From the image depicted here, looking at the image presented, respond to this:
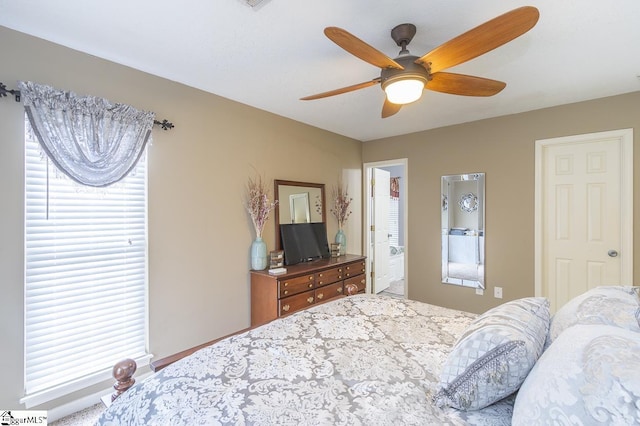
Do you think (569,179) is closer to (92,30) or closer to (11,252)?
(92,30)

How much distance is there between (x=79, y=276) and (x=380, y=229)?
3827 mm

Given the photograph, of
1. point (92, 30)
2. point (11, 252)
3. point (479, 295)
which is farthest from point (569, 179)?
point (11, 252)

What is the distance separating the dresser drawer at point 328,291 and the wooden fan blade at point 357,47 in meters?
2.22

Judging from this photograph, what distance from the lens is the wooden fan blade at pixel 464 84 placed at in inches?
69.3

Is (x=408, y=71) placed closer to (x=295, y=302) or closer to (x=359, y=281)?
(x=295, y=302)

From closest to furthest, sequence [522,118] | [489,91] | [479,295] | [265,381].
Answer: [265,381] < [489,91] < [522,118] < [479,295]

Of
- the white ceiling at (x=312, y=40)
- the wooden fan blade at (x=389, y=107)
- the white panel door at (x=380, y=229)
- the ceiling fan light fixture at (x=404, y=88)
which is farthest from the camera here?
the white panel door at (x=380, y=229)

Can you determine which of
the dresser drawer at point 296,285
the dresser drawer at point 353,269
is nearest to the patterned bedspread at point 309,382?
the dresser drawer at point 296,285

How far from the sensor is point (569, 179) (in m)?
3.05

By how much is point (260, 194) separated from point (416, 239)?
2.26 m

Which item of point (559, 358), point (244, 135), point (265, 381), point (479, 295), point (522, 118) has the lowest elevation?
point (479, 295)

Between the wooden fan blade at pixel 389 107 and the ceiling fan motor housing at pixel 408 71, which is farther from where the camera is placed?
the wooden fan blade at pixel 389 107

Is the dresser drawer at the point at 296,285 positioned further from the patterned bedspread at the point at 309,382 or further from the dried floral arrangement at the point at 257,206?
the patterned bedspread at the point at 309,382

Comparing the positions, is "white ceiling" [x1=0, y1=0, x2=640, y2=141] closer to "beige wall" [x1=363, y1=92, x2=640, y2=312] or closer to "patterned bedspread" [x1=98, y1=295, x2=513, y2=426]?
"beige wall" [x1=363, y1=92, x2=640, y2=312]
